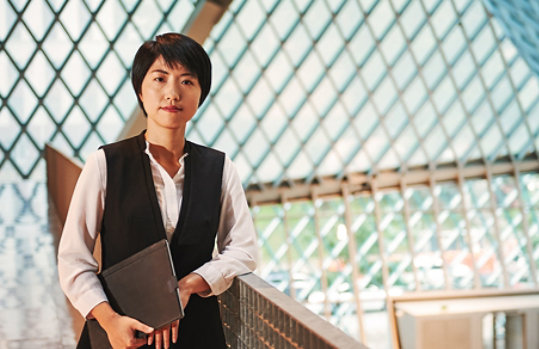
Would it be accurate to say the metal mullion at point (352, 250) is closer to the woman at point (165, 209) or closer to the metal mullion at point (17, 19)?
the metal mullion at point (17, 19)

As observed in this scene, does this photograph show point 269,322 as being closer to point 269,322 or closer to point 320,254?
point 269,322

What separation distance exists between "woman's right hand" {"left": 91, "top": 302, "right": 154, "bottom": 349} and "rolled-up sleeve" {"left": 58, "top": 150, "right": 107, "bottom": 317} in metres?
0.03

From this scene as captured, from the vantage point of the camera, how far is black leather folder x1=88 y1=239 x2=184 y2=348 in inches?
77.6

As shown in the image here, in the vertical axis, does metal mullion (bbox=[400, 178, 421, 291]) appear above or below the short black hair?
above

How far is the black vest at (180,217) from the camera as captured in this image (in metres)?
2.07

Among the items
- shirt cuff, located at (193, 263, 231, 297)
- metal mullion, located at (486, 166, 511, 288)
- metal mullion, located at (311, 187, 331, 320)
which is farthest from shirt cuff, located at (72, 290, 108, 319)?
metal mullion, located at (486, 166, 511, 288)

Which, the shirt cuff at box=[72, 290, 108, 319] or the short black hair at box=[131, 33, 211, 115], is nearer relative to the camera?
the shirt cuff at box=[72, 290, 108, 319]

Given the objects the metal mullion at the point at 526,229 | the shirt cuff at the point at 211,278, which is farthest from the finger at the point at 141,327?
the metal mullion at the point at 526,229

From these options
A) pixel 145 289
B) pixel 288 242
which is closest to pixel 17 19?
pixel 288 242

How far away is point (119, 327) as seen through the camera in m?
1.99

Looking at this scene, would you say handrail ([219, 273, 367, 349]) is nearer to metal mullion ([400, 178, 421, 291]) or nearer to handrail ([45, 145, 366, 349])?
handrail ([45, 145, 366, 349])

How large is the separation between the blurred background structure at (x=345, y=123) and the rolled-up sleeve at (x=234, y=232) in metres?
15.2

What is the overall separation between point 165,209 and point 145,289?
0.26 m

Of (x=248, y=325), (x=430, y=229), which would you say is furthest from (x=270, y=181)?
(x=248, y=325)
